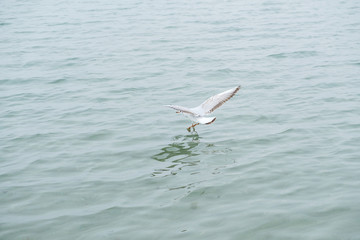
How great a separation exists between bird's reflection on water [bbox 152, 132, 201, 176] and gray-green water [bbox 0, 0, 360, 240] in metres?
0.04

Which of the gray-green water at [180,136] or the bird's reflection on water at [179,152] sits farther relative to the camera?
the bird's reflection on water at [179,152]

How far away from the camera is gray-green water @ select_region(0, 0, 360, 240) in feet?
22.5

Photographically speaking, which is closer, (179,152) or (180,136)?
(179,152)

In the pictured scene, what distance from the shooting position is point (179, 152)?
30.5ft

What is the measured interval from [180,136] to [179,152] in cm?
83

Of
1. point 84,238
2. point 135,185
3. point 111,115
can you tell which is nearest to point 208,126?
point 111,115

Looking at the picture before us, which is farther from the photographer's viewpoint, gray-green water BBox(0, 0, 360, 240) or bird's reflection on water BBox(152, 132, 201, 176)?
bird's reflection on water BBox(152, 132, 201, 176)

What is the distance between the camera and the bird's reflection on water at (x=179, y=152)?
8.72 meters

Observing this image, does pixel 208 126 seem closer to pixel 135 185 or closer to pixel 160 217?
pixel 135 185

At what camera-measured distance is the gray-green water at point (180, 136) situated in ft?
22.5

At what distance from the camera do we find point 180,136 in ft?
33.0

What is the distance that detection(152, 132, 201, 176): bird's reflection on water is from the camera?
872 centimetres

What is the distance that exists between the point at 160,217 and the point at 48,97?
23.8ft

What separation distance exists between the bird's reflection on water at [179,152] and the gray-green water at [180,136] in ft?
0.14
